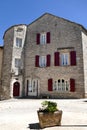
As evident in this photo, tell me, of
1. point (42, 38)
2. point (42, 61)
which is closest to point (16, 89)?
point (42, 61)

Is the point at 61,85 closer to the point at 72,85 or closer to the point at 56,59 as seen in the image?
the point at 72,85

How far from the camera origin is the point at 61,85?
890 inches

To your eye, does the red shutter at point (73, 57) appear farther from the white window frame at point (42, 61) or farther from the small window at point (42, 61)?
the small window at point (42, 61)

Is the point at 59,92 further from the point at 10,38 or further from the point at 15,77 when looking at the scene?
the point at 10,38

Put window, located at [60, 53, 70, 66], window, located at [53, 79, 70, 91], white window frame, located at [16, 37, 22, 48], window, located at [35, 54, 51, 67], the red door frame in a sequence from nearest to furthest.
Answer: window, located at [53, 79, 70, 91] → window, located at [60, 53, 70, 66] → window, located at [35, 54, 51, 67] → the red door frame → white window frame, located at [16, 37, 22, 48]

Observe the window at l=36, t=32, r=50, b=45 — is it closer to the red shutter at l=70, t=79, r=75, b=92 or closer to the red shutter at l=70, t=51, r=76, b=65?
the red shutter at l=70, t=51, r=76, b=65

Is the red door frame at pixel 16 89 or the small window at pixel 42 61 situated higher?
the small window at pixel 42 61

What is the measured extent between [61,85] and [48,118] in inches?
600

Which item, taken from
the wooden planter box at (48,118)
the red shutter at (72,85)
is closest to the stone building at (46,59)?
the red shutter at (72,85)

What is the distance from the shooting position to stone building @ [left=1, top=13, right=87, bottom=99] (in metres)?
22.2

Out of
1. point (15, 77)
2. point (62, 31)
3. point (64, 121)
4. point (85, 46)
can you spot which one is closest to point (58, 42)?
point (62, 31)

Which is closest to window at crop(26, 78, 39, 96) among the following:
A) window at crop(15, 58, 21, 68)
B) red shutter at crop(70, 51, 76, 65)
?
window at crop(15, 58, 21, 68)

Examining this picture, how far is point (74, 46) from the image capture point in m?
22.7

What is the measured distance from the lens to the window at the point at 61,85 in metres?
22.3
